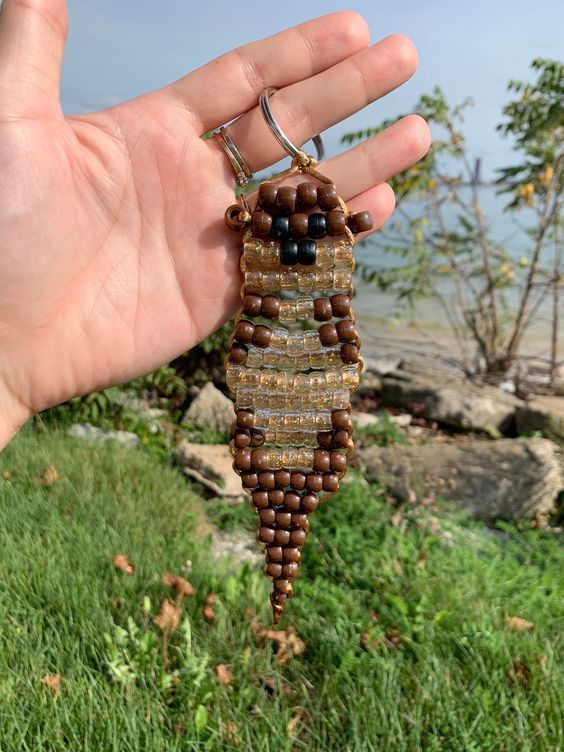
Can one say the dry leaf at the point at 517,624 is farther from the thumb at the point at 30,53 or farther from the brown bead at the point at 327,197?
the thumb at the point at 30,53

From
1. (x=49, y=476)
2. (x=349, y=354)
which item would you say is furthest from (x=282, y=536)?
(x=49, y=476)

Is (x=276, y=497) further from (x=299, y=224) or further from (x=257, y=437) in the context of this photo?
(x=299, y=224)

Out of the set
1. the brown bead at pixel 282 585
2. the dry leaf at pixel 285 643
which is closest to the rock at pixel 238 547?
the dry leaf at pixel 285 643

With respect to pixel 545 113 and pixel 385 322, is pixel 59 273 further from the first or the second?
pixel 385 322

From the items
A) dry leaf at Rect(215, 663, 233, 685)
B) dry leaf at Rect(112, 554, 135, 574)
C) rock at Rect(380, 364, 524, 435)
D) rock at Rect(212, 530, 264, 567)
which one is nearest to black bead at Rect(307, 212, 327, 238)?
dry leaf at Rect(215, 663, 233, 685)

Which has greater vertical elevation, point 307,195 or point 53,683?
point 307,195

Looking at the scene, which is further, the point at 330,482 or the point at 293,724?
the point at 293,724
